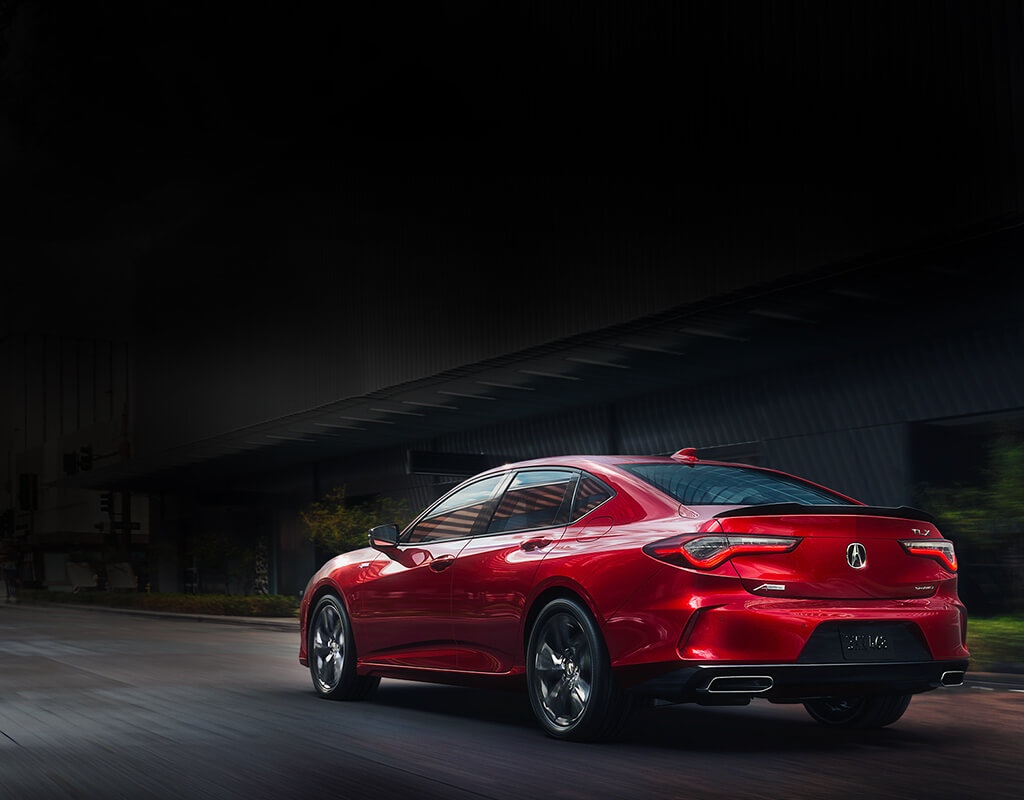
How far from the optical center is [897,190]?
698 inches

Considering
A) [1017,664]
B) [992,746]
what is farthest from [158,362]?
[992,746]

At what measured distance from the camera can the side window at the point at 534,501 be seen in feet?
25.3

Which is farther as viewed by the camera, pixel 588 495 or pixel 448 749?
pixel 588 495

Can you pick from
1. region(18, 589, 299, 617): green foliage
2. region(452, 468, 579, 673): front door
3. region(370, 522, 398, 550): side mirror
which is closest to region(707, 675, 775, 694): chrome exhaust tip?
region(452, 468, 579, 673): front door

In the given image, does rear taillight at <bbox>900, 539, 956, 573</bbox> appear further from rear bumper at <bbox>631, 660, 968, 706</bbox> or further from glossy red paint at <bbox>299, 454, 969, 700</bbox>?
rear bumper at <bbox>631, 660, 968, 706</bbox>

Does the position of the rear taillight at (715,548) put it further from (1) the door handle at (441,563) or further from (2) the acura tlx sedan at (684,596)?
(1) the door handle at (441,563)

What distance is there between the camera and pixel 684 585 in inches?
255

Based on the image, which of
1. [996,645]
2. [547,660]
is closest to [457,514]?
[547,660]

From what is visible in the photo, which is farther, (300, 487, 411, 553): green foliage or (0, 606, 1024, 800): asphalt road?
(300, 487, 411, 553): green foliage

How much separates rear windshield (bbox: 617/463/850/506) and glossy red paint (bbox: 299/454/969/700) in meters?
0.09

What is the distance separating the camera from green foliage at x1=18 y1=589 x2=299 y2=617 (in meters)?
32.4

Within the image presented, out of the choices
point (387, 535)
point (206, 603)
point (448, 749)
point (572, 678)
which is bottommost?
point (206, 603)

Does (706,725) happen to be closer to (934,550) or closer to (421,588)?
(934,550)

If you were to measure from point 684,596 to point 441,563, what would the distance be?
237cm
